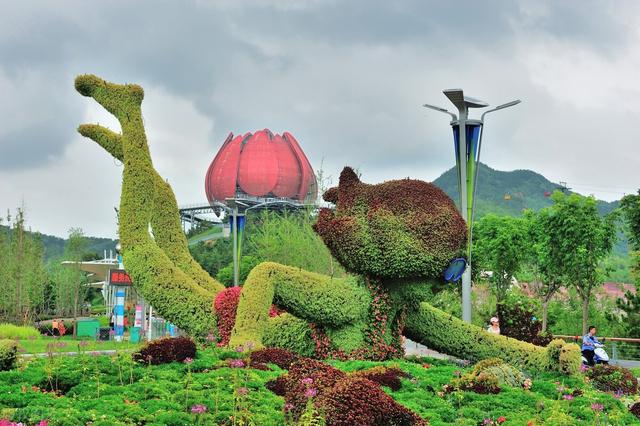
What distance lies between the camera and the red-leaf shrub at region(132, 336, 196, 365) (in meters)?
8.66

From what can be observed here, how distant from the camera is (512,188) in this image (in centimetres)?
10969

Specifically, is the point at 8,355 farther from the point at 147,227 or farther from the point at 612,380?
the point at 612,380

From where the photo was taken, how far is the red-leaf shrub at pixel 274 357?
30.5 feet

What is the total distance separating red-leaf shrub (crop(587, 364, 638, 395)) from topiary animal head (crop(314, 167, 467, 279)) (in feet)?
8.90

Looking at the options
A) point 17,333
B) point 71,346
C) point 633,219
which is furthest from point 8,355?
point 633,219

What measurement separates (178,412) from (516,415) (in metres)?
3.23

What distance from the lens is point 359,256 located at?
1023 cm

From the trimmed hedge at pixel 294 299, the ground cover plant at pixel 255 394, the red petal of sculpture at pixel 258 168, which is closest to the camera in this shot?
the ground cover plant at pixel 255 394

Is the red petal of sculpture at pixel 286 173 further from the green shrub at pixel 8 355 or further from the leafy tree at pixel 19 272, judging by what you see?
the green shrub at pixel 8 355

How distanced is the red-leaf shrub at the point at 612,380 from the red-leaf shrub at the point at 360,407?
4849 mm

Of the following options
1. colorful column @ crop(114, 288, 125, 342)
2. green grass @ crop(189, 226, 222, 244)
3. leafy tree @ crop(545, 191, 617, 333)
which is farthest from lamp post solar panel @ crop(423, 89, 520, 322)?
green grass @ crop(189, 226, 222, 244)

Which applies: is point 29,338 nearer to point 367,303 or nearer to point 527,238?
point 367,303

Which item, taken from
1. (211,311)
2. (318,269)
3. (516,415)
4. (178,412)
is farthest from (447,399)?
(318,269)

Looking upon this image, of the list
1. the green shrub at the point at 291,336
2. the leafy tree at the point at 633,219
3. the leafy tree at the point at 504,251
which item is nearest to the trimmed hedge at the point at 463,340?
the green shrub at the point at 291,336
